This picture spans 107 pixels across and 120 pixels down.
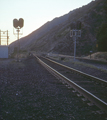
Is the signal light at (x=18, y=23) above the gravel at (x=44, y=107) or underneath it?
above

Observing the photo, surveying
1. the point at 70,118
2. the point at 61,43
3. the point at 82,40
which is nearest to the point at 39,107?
the point at 70,118

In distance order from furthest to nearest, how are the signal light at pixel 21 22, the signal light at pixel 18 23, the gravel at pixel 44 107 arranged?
the signal light at pixel 21 22
the signal light at pixel 18 23
the gravel at pixel 44 107

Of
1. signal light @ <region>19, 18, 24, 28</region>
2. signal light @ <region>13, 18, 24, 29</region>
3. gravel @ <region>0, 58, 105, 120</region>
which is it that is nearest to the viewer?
gravel @ <region>0, 58, 105, 120</region>

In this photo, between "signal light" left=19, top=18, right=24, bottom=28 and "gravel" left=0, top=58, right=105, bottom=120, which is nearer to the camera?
"gravel" left=0, top=58, right=105, bottom=120

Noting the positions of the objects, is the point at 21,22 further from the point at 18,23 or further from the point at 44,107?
the point at 44,107

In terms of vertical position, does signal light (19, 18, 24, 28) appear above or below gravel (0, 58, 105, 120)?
above

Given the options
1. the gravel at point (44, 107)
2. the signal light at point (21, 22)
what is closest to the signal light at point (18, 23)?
the signal light at point (21, 22)

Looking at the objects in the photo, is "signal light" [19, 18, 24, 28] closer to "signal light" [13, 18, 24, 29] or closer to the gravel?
"signal light" [13, 18, 24, 29]

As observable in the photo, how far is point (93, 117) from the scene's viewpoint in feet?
12.6

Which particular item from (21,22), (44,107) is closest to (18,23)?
(21,22)

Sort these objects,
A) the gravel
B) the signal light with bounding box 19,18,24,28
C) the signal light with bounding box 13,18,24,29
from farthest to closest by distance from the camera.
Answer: the signal light with bounding box 19,18,24,28 < the signal light with bounding box 13,18,24,29 < the gravel

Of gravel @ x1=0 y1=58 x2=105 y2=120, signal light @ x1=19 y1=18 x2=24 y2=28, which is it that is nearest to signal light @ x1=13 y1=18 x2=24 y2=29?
signal light @ x1=19 y1=18 x2=24 y2=28

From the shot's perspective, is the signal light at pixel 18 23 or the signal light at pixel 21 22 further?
the signal light at pixel 21 22

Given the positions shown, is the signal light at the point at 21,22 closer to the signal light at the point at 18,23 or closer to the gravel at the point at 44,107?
the signal light at the point at 18,23
